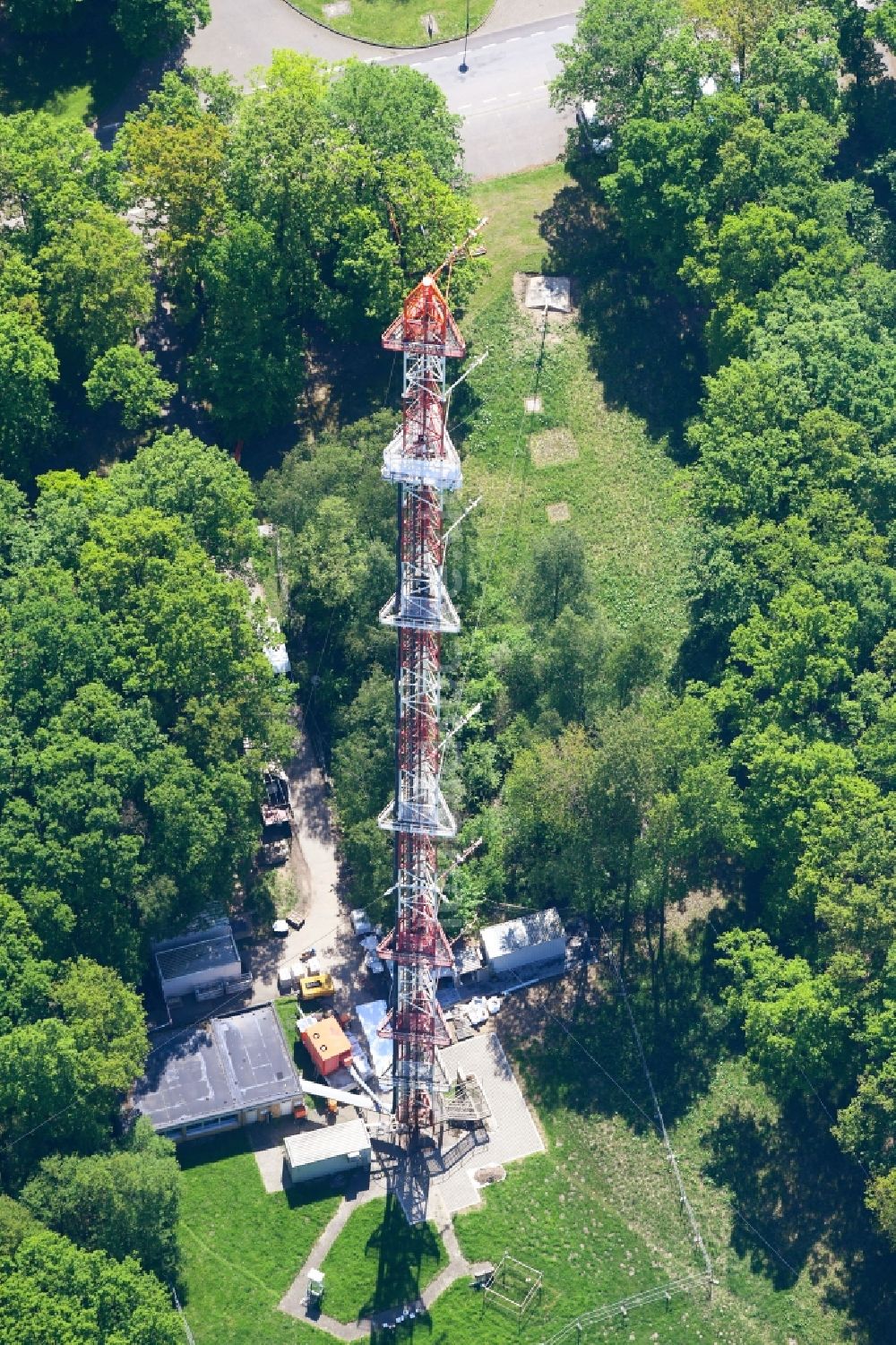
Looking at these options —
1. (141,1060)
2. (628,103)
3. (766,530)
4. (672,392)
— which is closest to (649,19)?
(628,103)

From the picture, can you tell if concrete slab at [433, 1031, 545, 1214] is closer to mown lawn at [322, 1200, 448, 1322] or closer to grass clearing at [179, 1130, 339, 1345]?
mown lawn at [322, 1200, 448, 1322]

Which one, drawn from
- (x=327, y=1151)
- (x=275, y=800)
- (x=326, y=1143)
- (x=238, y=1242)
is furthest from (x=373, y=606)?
(x=238, y=1242)

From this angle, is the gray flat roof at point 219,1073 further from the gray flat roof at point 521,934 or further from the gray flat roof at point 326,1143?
the gray flat roof at point 521,934

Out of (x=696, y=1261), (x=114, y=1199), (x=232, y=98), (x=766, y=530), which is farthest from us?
(x=232, y=98)

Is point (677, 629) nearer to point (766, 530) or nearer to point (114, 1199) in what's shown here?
point (766, 530)

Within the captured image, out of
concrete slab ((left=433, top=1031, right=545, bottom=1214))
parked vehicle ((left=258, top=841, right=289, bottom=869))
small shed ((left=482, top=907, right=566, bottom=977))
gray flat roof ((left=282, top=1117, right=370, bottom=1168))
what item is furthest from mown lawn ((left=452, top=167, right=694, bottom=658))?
gray flat roof ((left=282, top=1117, right=370, bottom=1168))

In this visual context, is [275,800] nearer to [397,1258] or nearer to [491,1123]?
[491,1123]
